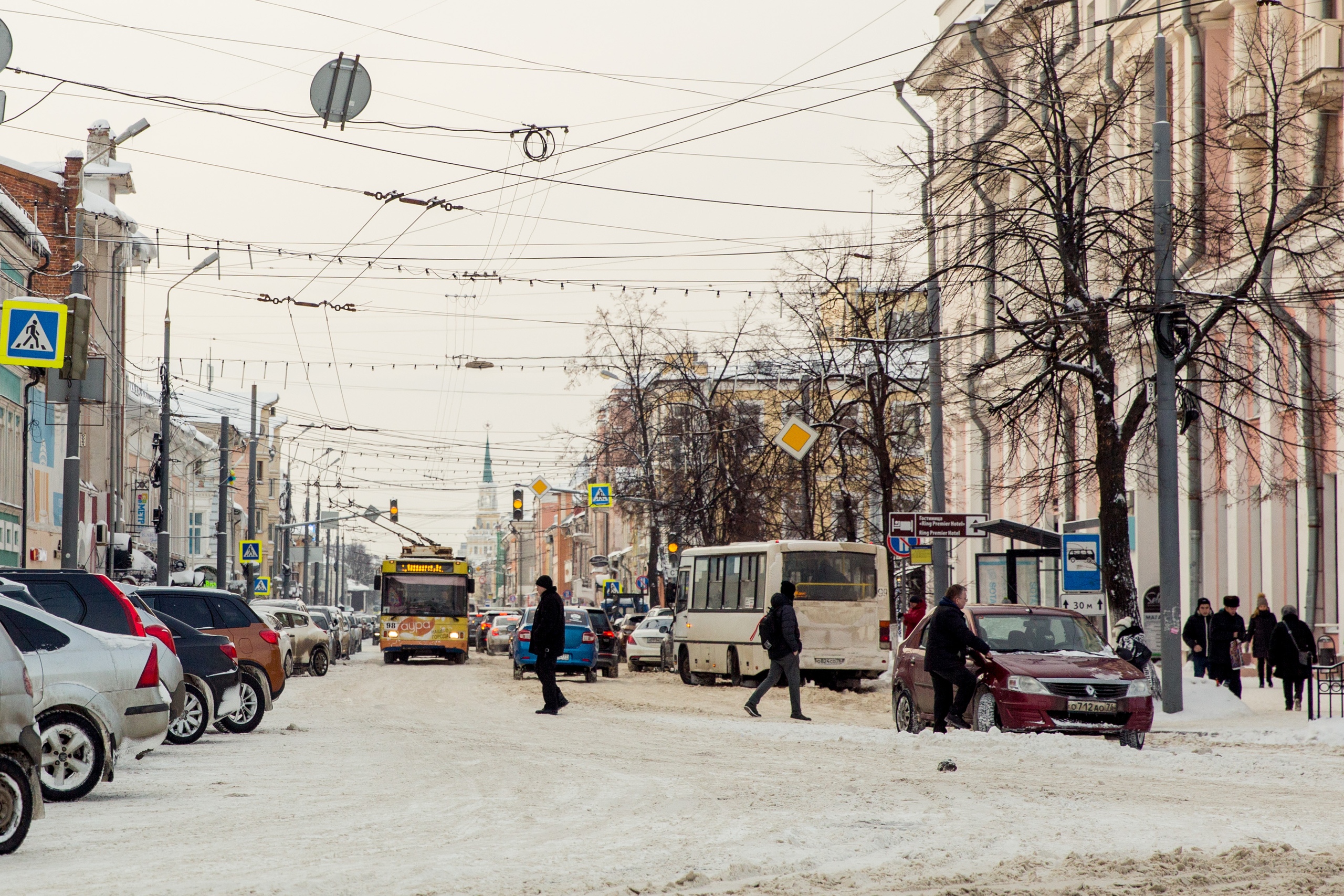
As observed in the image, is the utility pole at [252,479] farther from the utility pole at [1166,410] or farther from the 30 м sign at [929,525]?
the utility pole at [1166,410]

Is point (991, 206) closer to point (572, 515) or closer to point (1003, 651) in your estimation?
point (1003, 651)

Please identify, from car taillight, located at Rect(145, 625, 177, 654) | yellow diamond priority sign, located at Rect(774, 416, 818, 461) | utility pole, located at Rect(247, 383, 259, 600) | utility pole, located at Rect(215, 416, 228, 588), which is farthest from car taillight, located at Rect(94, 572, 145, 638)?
utility pole, located at Rect(247, 383, 259, 600)

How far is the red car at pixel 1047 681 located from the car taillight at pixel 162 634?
7757mm

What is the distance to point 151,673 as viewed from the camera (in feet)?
42.3

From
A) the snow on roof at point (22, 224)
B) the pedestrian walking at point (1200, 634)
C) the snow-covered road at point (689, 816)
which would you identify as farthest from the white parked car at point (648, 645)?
the snow-covered road at point (689, 816)

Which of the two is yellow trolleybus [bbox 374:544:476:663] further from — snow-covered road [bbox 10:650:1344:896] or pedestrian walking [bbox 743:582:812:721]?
snow-covered road [bbox 10:650:1344:896]

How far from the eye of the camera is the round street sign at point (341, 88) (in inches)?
751

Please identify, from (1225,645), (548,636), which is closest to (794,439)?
(1225,645)

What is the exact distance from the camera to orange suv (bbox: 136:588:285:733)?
19.5m

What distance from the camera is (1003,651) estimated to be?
18.1 metres

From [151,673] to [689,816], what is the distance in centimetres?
441

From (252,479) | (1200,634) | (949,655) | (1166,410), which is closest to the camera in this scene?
(949,655)

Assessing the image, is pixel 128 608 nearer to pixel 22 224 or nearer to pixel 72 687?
pixel 72 687

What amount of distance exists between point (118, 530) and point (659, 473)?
61.6 ft
